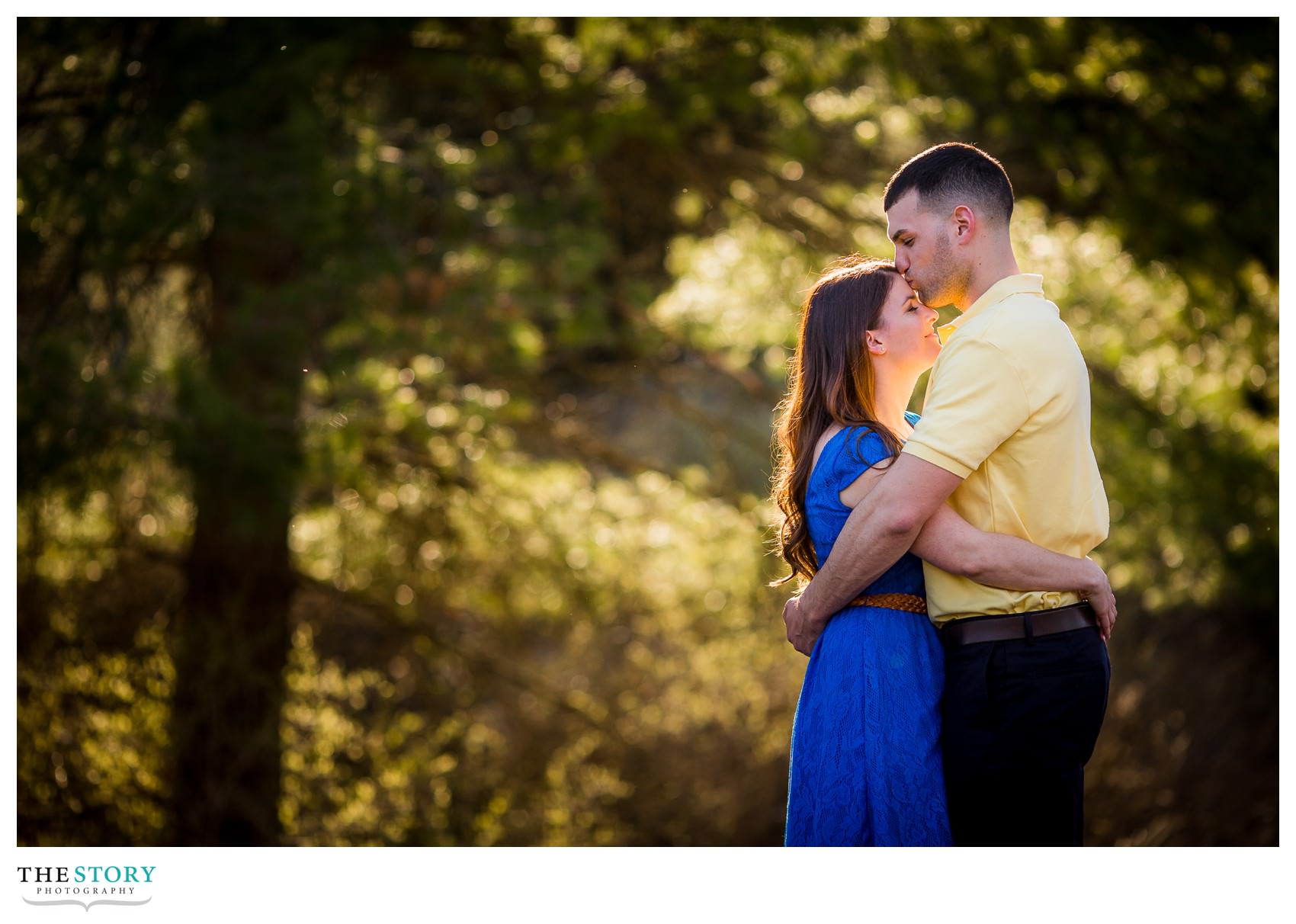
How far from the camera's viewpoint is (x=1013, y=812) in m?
2.29

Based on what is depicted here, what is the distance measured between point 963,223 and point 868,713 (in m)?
1.01

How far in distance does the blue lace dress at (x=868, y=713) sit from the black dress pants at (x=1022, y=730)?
0.05 metres

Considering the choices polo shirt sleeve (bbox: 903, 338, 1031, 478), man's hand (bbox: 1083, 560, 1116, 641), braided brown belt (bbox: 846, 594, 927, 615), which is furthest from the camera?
braided brown belt (bbox: 846, 594, 927, 615)

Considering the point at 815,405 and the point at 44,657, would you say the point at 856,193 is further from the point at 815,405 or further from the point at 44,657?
the point at 44,657

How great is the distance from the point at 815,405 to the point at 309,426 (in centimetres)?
325

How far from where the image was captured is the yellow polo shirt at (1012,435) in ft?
7.17

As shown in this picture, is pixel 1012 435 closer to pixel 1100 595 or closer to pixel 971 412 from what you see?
pixel 971 412

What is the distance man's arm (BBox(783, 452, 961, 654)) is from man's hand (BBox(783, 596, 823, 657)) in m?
0.07

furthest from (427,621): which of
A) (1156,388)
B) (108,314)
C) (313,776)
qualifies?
(1156,388)

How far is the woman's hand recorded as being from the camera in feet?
7.45

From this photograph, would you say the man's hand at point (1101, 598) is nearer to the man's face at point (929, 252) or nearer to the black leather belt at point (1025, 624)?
the black leather belt at point (1025, 624)

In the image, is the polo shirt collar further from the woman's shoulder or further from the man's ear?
the woman's shoulder

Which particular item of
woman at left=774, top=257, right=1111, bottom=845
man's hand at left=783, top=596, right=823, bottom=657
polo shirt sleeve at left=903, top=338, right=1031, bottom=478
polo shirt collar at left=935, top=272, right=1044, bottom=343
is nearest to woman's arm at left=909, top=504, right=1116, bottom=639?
woman at left=774, top=257, right=1111, bottom=845

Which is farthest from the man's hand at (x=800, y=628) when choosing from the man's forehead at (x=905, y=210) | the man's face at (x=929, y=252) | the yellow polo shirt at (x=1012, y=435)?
the man's forehead at (x=905, y=210)
